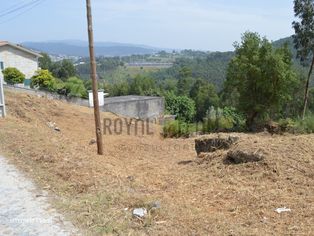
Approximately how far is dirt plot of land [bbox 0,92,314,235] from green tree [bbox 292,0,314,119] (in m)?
16.0

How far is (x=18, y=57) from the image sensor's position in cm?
3906

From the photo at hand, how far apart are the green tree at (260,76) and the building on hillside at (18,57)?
82.8 ft

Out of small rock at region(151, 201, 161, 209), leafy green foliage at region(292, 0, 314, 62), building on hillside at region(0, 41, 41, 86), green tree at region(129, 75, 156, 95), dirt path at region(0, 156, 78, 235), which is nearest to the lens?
dirt path at region(0, 156, 78, 235)

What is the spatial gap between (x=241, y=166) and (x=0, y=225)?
4030 millimetres

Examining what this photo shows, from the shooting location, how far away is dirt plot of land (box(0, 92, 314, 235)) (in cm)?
436

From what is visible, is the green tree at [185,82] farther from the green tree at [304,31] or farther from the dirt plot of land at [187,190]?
the dirt plot of land at [187,190]

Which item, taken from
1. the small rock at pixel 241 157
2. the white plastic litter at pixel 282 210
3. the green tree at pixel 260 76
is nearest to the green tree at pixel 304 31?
the green tree at pixel 260 76

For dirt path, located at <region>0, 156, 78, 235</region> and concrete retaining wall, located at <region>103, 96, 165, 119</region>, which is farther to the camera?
concrete retaining wall, located at <region>103, 96, 165, 119</region>

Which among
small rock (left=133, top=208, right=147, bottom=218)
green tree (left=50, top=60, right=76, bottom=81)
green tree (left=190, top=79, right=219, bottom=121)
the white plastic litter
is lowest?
green tree (left=190, top=79, right=219, bottom=121)

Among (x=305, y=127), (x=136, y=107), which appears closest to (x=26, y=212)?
(x=305, y=127)

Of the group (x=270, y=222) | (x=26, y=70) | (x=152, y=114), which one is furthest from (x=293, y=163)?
(x=26, y=70)

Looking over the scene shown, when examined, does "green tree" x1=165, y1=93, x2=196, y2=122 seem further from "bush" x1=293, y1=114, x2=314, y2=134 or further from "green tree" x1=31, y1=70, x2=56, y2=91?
"bush" x1=293, y1=114, x2=314, y2=134

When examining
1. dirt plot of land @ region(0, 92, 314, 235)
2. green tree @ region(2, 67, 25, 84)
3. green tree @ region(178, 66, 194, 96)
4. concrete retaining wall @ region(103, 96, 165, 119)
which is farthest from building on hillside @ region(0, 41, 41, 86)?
green tree @ region(178, 66, 194, 96)

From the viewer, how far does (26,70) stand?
3991cm
